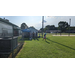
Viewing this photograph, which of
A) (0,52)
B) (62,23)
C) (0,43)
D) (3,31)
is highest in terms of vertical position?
(62,23)

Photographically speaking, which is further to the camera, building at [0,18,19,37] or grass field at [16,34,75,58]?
grass field at [16,34,75,58]

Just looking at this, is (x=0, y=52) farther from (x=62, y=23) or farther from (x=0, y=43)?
(x=62, y=23)

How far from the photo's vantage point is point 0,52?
427cm

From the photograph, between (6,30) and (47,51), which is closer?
(6,30)

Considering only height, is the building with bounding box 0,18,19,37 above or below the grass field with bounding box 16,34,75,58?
above

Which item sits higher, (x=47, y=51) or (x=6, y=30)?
(x=6, y=30)

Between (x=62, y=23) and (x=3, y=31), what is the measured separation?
319ft

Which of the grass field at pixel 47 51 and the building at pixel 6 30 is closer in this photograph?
the building at pixel 6 30

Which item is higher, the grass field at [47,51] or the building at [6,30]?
the building at [6,30]

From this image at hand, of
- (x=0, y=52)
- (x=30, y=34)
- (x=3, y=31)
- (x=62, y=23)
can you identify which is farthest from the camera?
(x=62, y=23)

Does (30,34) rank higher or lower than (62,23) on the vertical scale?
lower

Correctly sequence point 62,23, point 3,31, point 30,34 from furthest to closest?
point 62,23 → point 30,34 → point 3,31

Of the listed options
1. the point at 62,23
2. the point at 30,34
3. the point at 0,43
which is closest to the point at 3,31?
the point at 0,43

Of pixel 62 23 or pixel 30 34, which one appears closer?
pixel 30 34
